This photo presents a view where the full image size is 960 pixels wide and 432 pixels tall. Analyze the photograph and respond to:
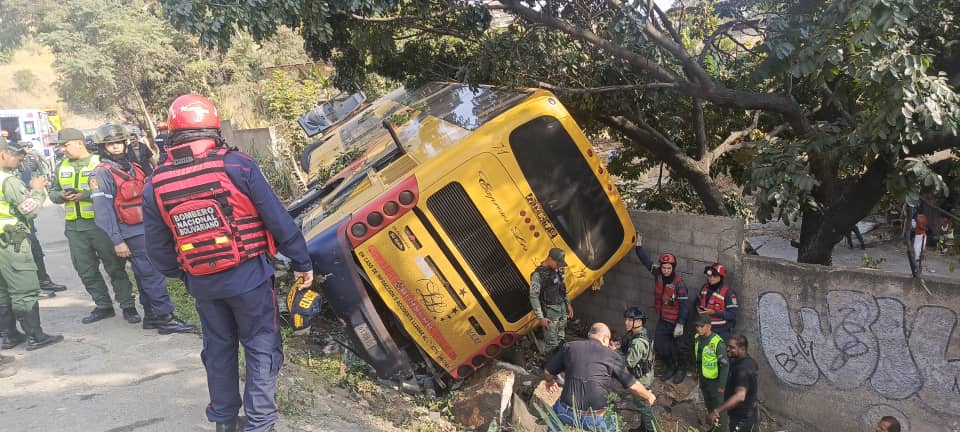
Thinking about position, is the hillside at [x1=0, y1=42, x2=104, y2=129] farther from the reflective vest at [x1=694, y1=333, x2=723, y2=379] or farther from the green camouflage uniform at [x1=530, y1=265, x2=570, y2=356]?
the reflective vest at [x1=694, y1=333, x2=723, y2=379]

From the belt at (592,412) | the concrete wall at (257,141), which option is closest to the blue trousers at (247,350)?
the belt at (592,412)

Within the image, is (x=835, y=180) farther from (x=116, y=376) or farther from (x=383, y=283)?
(x=116, y=376)

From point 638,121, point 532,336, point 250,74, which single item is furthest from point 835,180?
point 250,74

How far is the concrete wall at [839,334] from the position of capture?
4.43 metres

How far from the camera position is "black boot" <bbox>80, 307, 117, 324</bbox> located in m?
5.25

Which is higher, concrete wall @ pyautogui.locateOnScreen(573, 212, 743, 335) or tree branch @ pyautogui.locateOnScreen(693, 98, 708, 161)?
tree branch @ pyautogui.locateOnScreen(693, 98, 708, 161)

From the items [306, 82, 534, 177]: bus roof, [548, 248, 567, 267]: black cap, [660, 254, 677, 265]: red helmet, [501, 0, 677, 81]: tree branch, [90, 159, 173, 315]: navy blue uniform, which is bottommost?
[660, 254, 677, 265]: red helmet

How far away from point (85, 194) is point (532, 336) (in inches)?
166

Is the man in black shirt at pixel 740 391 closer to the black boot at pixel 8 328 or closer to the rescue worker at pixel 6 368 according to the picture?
the rescue worker at pixel 6 368

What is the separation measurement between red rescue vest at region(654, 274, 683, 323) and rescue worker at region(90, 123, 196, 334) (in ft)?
13.9

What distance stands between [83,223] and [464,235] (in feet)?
10.4

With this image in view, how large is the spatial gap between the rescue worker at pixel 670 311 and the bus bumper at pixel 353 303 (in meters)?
2.55

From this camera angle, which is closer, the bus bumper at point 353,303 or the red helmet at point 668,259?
the bus bumper at point 353,303

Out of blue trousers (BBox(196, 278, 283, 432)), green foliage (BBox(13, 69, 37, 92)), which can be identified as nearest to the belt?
blue trousers (BBox(196, 278, 283, 432))
